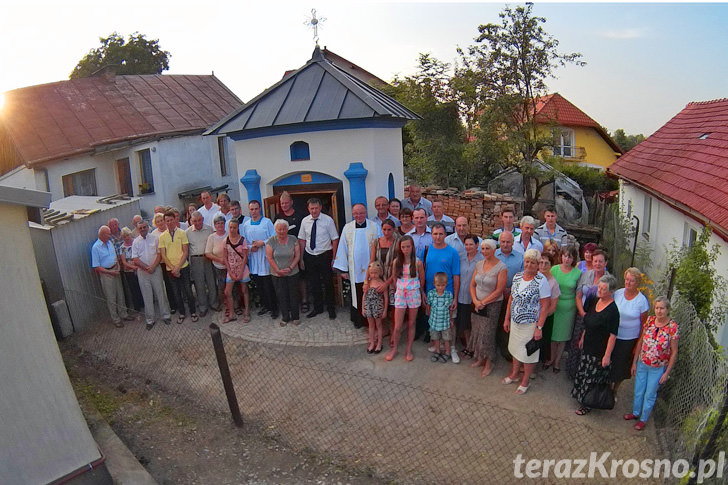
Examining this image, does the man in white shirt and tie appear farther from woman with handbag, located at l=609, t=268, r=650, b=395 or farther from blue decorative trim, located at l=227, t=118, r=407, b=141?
woman with handbag, located at l=609, t=268, r=650, b=395

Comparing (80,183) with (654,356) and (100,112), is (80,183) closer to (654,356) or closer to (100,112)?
(100,112)

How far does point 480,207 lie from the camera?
13203mm

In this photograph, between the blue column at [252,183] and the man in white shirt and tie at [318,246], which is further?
the blue column at [252,183]

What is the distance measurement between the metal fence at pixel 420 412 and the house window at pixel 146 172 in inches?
487

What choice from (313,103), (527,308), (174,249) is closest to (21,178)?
(174,249)

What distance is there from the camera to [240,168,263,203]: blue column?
9.52 metres

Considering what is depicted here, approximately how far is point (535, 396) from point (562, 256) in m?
1.70

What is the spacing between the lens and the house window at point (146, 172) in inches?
742

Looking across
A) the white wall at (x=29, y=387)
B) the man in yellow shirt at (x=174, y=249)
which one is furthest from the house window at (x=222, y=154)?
the white wall at (x=29, y=387)

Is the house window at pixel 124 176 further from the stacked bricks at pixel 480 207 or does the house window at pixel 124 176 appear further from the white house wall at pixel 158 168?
the stacked bricks at pixel 480 207

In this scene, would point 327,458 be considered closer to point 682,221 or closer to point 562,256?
point 562,256

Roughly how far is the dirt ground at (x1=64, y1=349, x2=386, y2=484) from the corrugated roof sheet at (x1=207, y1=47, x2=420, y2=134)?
4693 millimetres

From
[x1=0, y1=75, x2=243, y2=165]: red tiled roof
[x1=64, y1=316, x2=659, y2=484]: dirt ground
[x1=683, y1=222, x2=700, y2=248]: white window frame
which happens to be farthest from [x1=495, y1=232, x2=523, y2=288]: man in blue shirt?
[x1=0, y1=75, x2=243, y2=165]: red tiled roof

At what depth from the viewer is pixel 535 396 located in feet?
20.6
